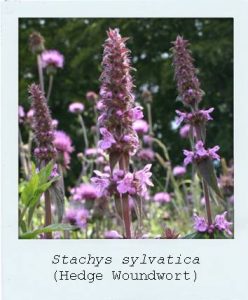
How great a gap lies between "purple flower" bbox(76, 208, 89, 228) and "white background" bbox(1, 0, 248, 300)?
433mm

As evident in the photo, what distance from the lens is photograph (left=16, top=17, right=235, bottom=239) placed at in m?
1.44

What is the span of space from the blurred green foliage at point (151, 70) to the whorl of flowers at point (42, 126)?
1480 millimetres

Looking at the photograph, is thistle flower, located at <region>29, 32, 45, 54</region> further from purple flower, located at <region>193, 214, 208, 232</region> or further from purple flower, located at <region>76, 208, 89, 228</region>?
purple flower, located at <region>193, 214, 208, 232</region>

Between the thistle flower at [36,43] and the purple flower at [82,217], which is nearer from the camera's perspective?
the purple flower at [82,217]

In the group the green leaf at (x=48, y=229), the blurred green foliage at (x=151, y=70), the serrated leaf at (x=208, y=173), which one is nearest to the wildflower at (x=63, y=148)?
the green leaf at (x=48, y=229)

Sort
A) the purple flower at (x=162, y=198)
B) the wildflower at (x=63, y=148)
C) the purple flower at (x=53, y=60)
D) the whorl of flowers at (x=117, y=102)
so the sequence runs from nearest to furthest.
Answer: the whorl of flowers at (x=117, y=102), the wildflower at (x=63, y=148), the purple flower at (x=53, y=60), the purple flower at (x=162, y=198)

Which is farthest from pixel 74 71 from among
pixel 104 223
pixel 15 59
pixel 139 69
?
pixel 15 59

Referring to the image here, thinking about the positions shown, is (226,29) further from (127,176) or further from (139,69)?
(127,176)

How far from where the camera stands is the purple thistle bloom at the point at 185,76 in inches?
59.4

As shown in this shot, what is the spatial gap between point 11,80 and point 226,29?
1.92 meters

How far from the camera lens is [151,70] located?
3.55 metres

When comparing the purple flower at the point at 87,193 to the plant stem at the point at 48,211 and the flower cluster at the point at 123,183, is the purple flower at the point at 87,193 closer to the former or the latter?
the plant stem at the point at 48,211
